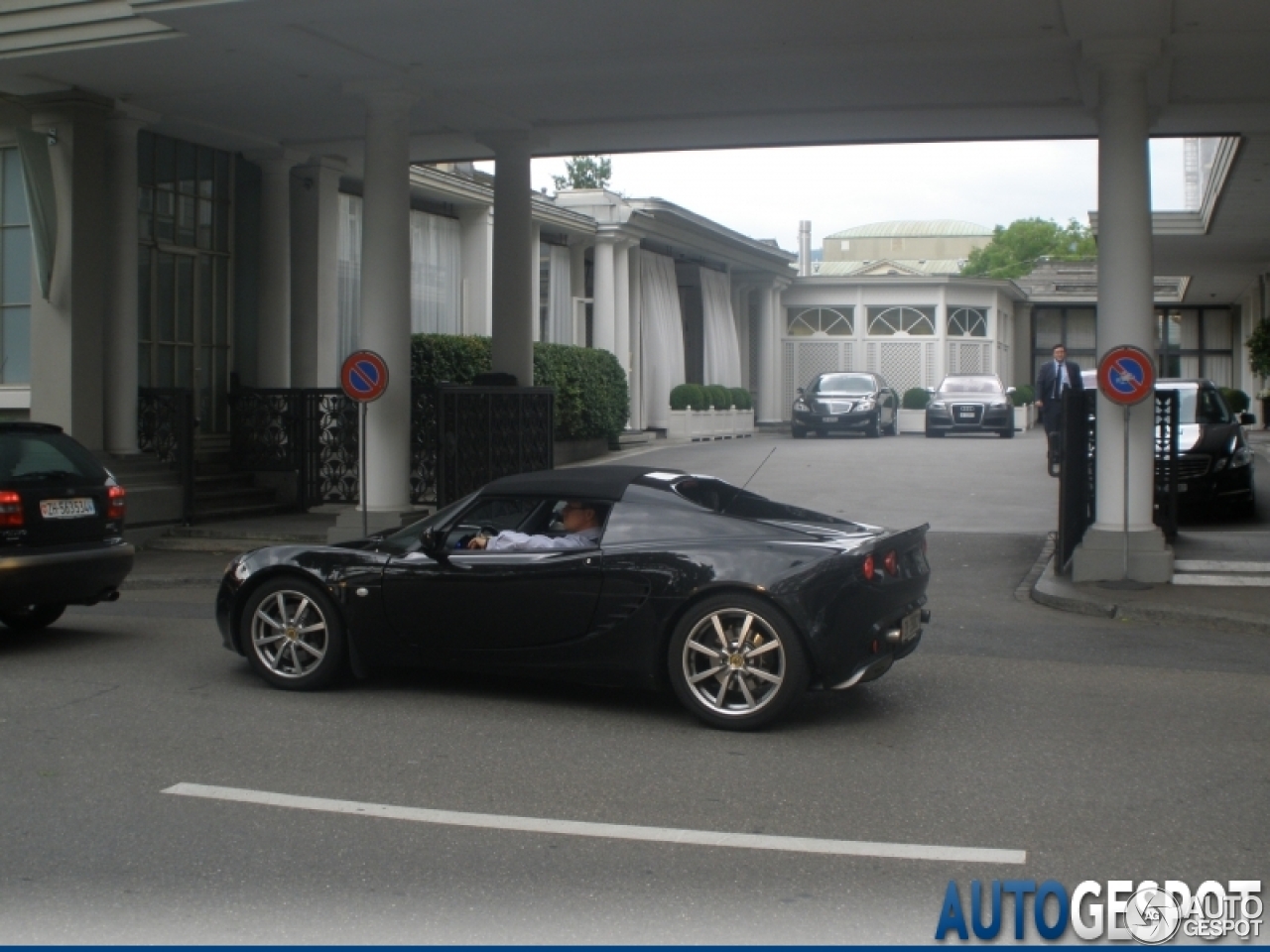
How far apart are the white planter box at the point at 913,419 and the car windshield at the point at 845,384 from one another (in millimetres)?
3203

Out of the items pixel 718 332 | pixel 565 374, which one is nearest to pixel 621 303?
pixel 565 374

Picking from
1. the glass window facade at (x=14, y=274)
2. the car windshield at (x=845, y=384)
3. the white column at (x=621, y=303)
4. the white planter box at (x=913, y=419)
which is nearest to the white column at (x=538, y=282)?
the white column at (x=621, y=303)

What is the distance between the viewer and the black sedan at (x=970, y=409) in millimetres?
33875

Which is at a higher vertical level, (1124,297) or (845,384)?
(845,384)

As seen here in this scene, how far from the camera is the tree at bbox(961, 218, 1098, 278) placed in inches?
3725

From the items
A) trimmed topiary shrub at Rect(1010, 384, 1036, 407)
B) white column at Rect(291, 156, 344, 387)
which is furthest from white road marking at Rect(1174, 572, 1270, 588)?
trimmed topiary shrub at Rect(1010, 384, 1036, 407)

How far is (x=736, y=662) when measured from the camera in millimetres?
7078

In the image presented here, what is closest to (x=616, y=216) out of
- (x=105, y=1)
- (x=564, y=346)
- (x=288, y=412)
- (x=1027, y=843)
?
(x=564, y=346)

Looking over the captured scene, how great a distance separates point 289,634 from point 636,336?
22.7 metres

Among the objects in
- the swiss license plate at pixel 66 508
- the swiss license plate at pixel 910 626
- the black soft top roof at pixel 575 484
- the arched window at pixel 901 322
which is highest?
the arched window at pixel 901 322

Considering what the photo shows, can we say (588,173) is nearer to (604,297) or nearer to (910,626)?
(604,297)

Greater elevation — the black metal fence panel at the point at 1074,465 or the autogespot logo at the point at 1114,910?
the black metal fence panel at the point at 1074,465

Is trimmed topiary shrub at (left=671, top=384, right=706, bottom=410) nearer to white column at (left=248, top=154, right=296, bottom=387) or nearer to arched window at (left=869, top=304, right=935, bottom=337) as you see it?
arched window at (left=869, top=304, right=935, bottom=337)

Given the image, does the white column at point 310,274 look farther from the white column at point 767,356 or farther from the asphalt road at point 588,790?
the white column at point 767,356
